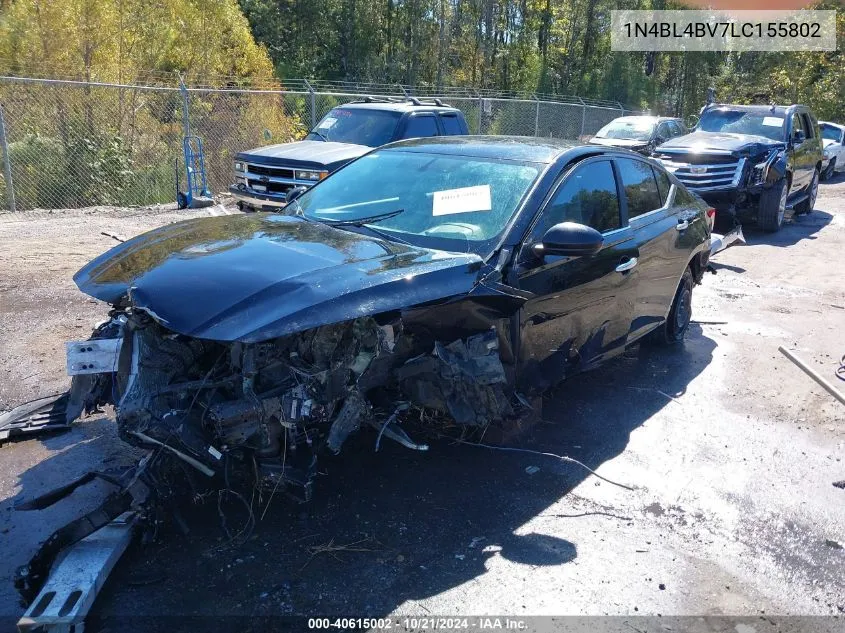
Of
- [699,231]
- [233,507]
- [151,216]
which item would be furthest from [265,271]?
[151,216]

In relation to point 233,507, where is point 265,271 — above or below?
above

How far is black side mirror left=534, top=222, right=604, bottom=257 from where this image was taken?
3992 mm

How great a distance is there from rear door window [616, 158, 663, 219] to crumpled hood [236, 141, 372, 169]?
4.94 m

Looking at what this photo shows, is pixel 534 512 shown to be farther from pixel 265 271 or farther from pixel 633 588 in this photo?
pixel 265 271

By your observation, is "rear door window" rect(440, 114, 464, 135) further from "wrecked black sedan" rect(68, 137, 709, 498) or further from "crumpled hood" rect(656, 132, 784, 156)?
"wrecked black sedan" rect(68, 137, 709, 498)

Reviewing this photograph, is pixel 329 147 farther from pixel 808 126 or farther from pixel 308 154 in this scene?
pixel 808 126

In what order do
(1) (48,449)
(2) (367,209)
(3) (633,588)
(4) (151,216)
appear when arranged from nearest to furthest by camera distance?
(3) (633,588) < (1) (48,449) < (2) (367,209) < (4) (151,216)

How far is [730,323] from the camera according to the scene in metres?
7.47

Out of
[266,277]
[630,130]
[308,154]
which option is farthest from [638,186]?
[630,130]

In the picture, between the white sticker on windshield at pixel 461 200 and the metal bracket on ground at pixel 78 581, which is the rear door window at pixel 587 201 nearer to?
the white sticker on windshield at pixel 461 200

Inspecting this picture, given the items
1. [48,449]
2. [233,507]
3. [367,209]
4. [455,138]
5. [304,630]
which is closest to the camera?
[304,630]

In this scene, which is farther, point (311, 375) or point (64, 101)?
point (64, 101)

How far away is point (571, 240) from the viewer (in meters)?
3.99

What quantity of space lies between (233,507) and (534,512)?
155cm
